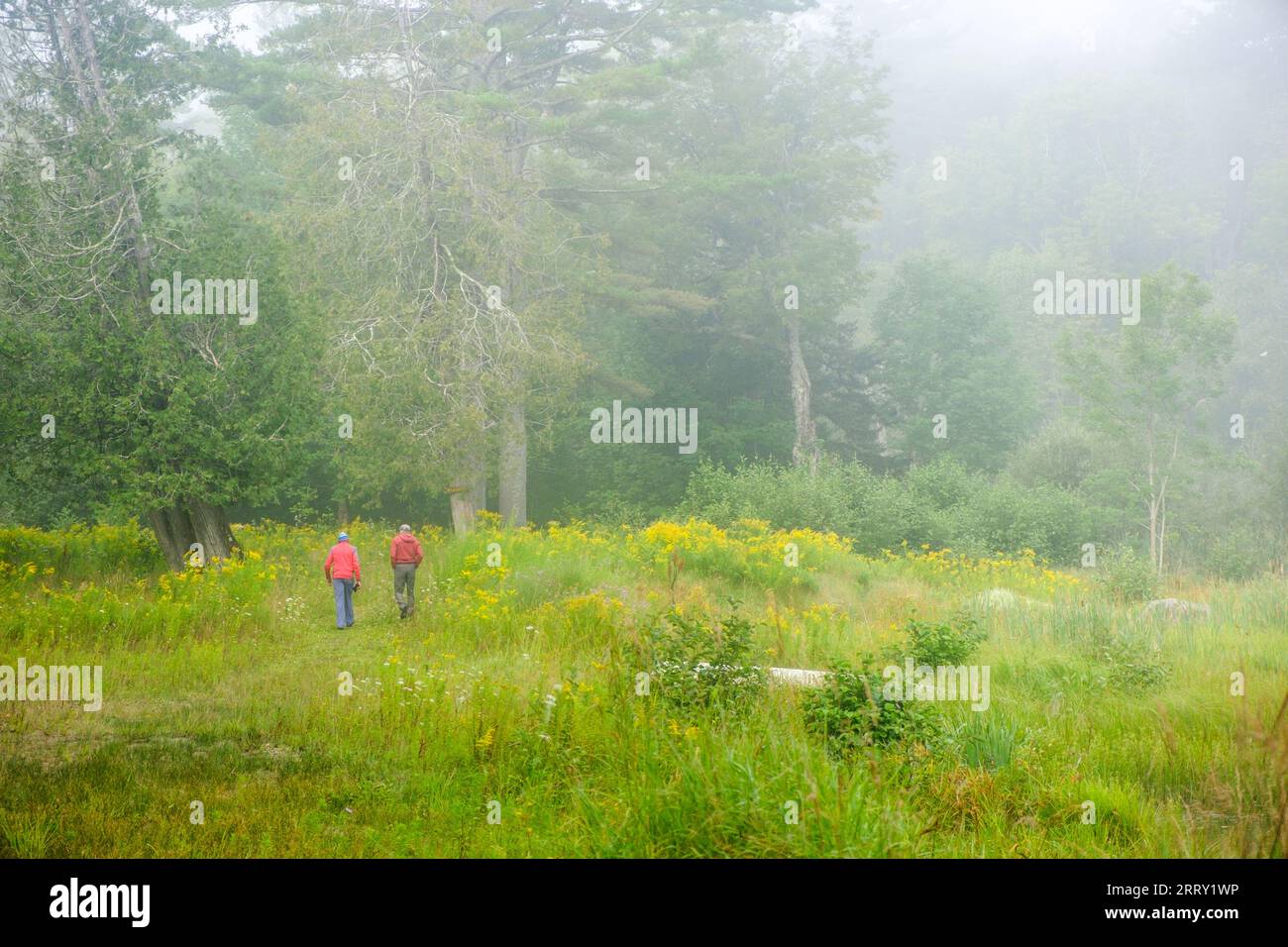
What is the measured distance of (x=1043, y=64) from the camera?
2795 inches

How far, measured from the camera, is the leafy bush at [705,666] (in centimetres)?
754

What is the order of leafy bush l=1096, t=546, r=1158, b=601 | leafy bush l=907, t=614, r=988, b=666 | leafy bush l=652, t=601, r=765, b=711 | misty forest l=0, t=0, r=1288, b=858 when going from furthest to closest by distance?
1. leafy bush l=1096, t=546, r=1158, b=601
2. leafy bush l=907, t=614, r=988, b=666
3. leafy bush l=652, t=601, r=765, b=711
4. misty forest l=0, t=0, r=1288, b=858

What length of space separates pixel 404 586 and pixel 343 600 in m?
0.87

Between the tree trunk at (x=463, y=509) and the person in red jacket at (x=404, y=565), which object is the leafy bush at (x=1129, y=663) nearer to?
the person in red jacket at (x=404, y=565)

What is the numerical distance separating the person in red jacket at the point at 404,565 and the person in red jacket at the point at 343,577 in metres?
0.54

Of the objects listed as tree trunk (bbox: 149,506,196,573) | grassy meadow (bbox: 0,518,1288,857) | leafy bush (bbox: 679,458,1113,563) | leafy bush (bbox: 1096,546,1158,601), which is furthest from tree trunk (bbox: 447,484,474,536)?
leafy bush (bbox: 1096,546,1158,601)

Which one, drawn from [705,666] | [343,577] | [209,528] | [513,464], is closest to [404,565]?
[343,577]

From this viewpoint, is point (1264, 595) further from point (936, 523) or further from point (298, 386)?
point (298, 386)

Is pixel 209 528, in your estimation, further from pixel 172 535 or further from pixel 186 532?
pixel 172 535

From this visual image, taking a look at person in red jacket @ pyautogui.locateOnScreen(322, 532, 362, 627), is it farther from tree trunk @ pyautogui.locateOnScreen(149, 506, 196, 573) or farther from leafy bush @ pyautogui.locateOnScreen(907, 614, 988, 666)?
leafy bush @ pyautogui.locateOnScreen(907, 614, 988, 666)

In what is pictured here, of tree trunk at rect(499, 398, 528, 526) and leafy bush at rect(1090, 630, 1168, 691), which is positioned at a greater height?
tree trunk at rect(499, 398, 528, 526)

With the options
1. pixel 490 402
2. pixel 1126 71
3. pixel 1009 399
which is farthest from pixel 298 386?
pixel 1126 71

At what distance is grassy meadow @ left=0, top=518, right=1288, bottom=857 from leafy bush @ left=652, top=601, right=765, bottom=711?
3cm

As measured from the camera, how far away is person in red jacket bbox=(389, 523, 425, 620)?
43.5 feet
